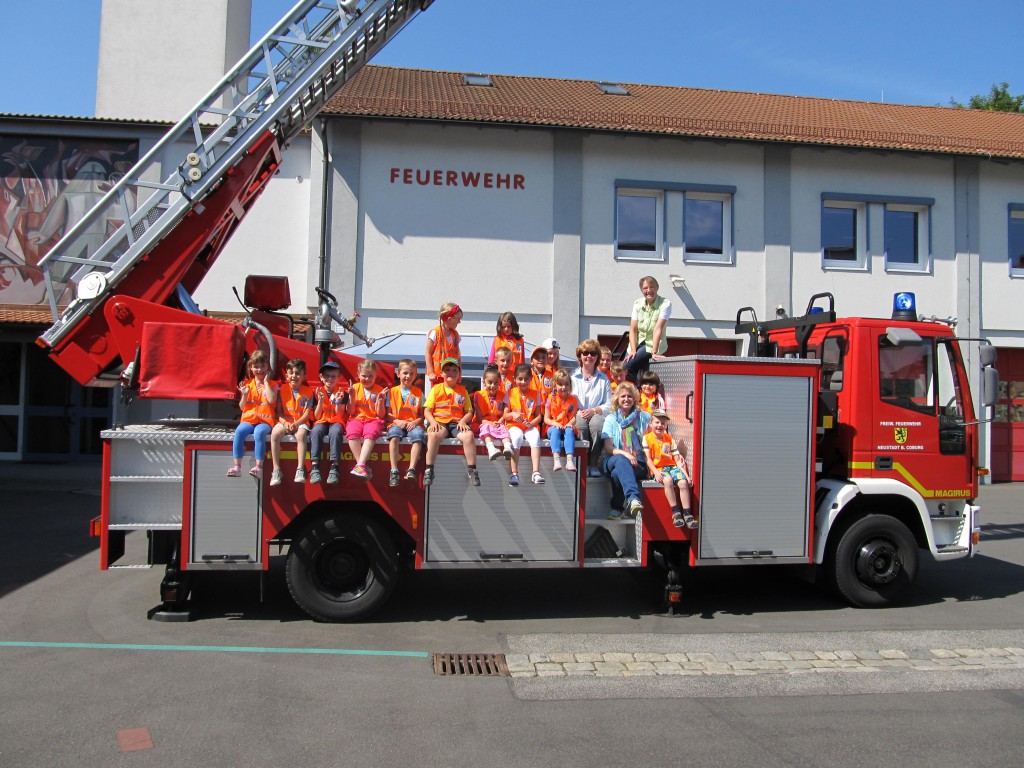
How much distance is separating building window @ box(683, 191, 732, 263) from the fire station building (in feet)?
0.13

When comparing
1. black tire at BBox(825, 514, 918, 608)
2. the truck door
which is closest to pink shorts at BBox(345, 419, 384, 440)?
black tire at BBox(825, 514, 918, 608)

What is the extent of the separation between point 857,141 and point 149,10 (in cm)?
1802

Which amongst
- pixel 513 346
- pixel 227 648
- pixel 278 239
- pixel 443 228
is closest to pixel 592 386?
pixel 513 346

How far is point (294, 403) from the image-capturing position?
633cm

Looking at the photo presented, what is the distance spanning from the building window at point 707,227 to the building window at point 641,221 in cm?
54

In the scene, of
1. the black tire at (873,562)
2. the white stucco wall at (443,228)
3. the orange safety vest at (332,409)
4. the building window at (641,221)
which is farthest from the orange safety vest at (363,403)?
the building window at (641,221)

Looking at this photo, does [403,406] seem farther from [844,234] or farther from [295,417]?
[844,234]

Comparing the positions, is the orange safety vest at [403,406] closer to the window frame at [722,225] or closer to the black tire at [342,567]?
the black tire at [342,567]

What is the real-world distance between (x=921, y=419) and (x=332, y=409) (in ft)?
16.5

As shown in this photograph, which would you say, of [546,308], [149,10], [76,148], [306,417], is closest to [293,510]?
[306,417]

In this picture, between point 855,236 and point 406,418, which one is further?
point 855,236

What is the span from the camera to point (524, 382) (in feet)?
22.1

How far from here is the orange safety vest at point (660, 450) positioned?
21.9 feet

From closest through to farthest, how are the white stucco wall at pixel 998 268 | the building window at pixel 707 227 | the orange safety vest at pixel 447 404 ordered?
the orange safety vest at pixel 447 404
the building window at pixel 707 227
the white stucco wall at pixel 998 268
